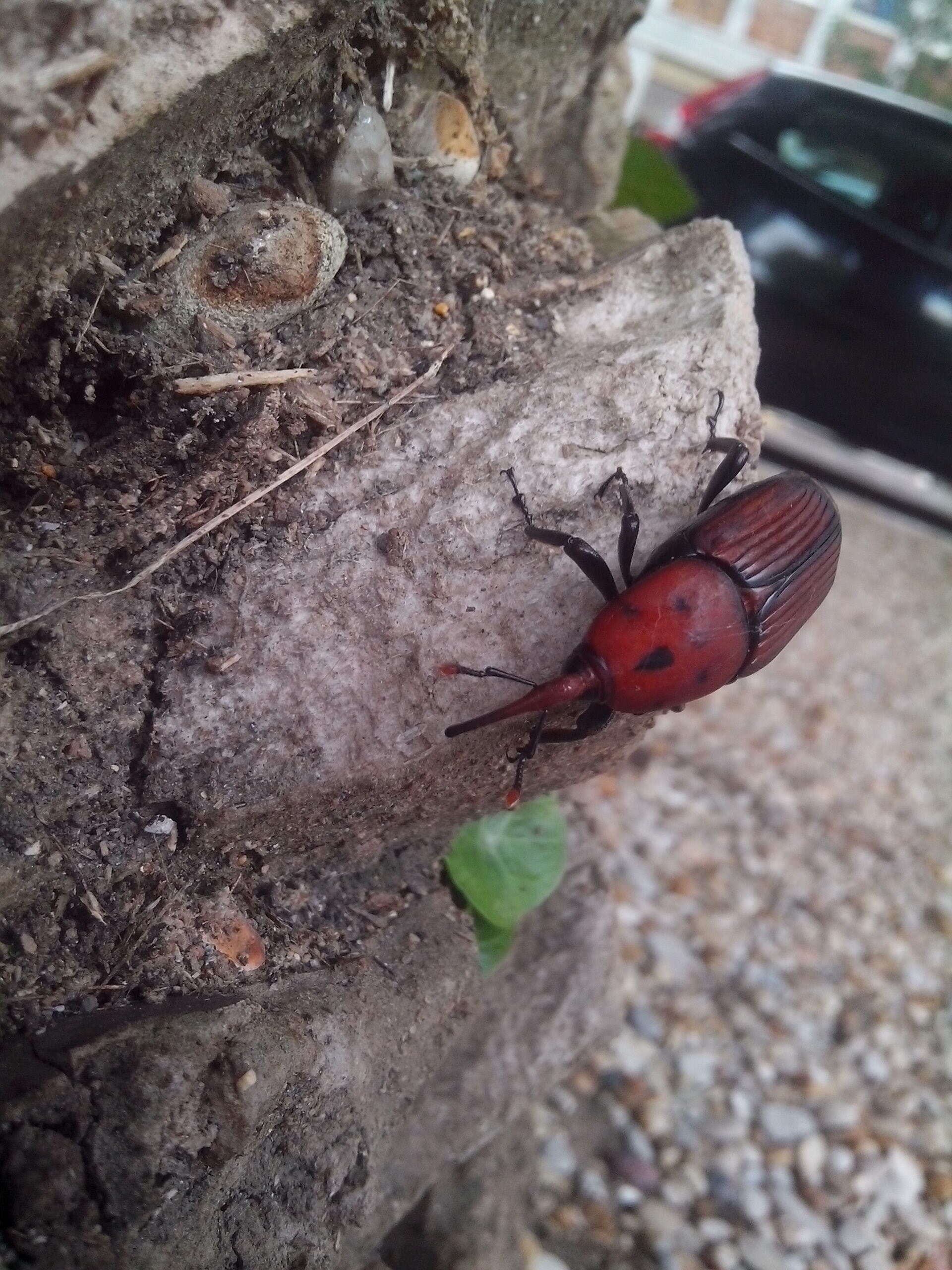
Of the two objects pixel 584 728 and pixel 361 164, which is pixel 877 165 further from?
pixel 584 728

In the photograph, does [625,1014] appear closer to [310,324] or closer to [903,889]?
[903,889]

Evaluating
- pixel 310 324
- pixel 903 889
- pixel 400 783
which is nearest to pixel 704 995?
pixel 903 889

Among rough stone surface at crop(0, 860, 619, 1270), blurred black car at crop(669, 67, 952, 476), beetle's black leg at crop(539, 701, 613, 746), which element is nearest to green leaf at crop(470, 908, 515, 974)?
rough stone surface at crop(0, 860, 619, 1270)

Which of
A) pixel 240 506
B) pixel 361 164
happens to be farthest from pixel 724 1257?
pixel 361 164

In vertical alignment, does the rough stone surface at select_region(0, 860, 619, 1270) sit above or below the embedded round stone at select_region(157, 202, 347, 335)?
below

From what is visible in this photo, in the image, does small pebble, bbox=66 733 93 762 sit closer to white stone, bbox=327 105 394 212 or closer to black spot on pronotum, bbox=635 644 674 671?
black spot on pronotum, bbox=635 644 674 671

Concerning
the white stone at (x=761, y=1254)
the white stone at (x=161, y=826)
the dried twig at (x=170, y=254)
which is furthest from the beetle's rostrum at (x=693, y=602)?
the white stone at (x=761, y=1254)
